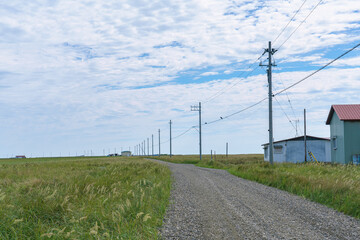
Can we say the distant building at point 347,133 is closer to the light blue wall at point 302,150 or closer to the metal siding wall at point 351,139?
the metal siding wall at point 351,139

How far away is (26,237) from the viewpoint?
6.07 m

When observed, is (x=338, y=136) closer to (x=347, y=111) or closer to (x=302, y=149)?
(x=347, y=111)

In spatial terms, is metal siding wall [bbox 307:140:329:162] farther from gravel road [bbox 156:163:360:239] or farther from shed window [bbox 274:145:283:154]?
gravel road [bbox 156:163:360:239]

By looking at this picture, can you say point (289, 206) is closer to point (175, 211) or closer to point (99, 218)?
point (175, 211)

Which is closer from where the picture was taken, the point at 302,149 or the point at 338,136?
the point at 338,136

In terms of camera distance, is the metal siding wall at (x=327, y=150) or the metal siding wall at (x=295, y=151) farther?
the metal siding wall at (x=295, y=151)

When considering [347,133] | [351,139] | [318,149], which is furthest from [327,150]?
[347,133]

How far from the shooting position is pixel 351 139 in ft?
116

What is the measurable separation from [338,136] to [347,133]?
2238 mm

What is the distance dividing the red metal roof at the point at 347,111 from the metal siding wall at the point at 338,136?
0.82m

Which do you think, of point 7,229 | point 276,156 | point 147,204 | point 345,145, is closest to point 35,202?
point 7,229

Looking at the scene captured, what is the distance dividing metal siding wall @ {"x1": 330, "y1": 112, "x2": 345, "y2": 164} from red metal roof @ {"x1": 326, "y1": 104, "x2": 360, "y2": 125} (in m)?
0.82

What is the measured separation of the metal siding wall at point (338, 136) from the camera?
36.2 meters

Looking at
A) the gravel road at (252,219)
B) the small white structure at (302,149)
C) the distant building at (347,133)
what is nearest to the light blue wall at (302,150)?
the small white structure at (302,149)
